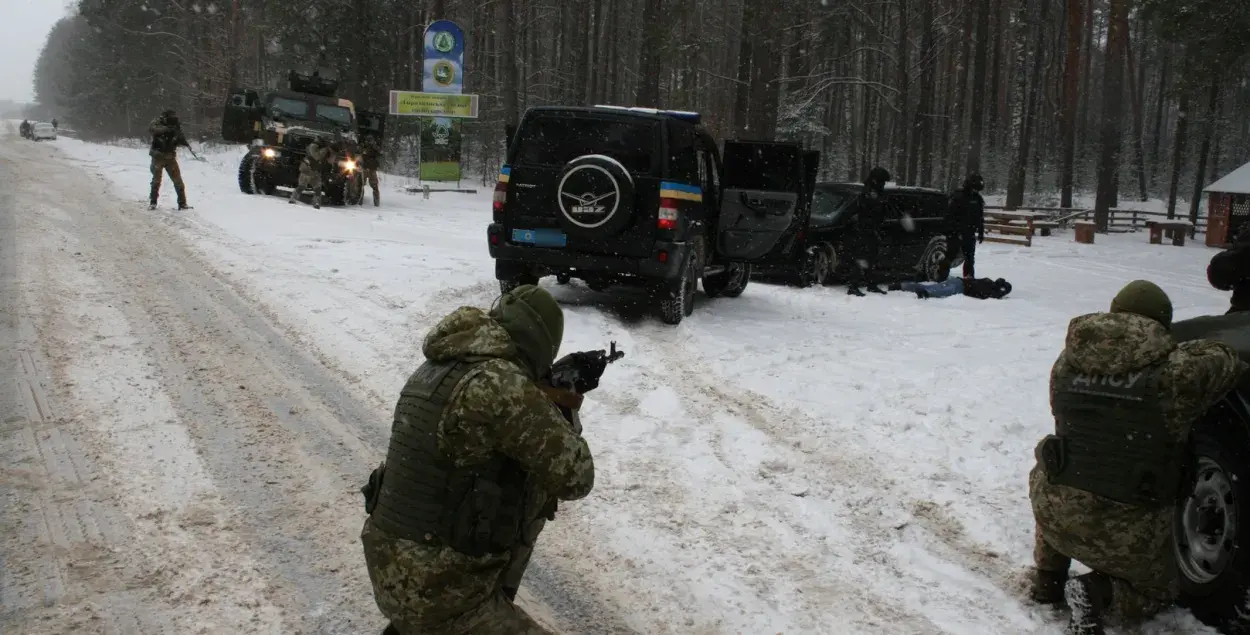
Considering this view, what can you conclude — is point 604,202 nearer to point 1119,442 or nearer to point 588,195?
point 588,195

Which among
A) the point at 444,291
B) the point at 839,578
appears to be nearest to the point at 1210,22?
the point at 444,291

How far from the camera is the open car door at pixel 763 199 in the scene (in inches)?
422

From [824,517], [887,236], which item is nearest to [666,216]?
[824,517]

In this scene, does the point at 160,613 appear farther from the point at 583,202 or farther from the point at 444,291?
the point at 444,291

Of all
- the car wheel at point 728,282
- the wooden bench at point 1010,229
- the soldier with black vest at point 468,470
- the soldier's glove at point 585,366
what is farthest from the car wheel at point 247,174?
the wooden bench at point 1010,229

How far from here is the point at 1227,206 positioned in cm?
2894

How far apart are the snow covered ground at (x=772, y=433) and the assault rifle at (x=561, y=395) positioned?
0.94 metres

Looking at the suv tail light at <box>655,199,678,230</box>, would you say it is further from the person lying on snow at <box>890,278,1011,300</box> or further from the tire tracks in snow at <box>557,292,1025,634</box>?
the person lying on snow at <box>890,278,1011,300</box>

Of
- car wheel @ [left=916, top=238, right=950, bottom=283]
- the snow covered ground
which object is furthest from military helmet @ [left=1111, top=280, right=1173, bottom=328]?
car wheel @ [left=916, top=238, right=950, bottom=283]

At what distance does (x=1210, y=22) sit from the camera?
18.4 meters

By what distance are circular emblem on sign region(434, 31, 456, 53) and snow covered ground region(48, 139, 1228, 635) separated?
510 inches

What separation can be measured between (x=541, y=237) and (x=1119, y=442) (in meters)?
6.21

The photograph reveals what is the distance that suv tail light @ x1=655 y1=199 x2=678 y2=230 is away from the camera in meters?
8.91

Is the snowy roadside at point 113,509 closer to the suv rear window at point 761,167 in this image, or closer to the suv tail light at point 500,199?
the suv tail light at point 500,199
